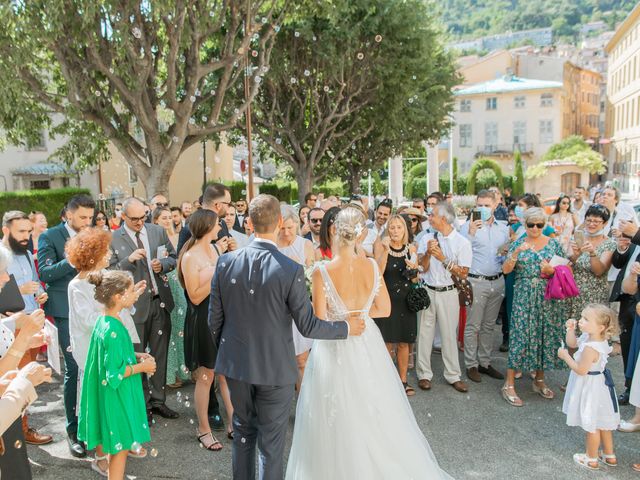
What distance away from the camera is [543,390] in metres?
5.72

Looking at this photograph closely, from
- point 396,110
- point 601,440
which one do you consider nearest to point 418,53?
point 396,110

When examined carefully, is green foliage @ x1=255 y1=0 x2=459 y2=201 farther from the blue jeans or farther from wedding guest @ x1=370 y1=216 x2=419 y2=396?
the blue jeans

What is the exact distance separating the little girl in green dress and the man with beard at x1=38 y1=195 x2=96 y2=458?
848mm

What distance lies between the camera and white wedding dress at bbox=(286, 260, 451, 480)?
3.69 meters

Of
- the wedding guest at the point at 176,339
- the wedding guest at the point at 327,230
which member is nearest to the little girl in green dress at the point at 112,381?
the wedding guest at the point at 327,230

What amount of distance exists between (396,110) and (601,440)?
45.5 feet

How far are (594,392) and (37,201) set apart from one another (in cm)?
2560

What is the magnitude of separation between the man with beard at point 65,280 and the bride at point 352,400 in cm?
197

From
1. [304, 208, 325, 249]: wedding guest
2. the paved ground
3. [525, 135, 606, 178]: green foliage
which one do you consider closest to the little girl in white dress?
the paved ground

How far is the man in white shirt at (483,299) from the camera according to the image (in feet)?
20.6

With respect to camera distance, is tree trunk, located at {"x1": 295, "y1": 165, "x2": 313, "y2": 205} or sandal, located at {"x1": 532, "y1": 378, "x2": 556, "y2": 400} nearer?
sandal, located at {"x1": 532, "y1": 378, "x2": 556, "y2": 400}

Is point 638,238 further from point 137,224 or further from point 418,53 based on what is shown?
point 418,53

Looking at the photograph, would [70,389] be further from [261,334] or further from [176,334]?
[261,334]

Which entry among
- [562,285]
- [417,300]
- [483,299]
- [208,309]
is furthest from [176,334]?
[562,285]
